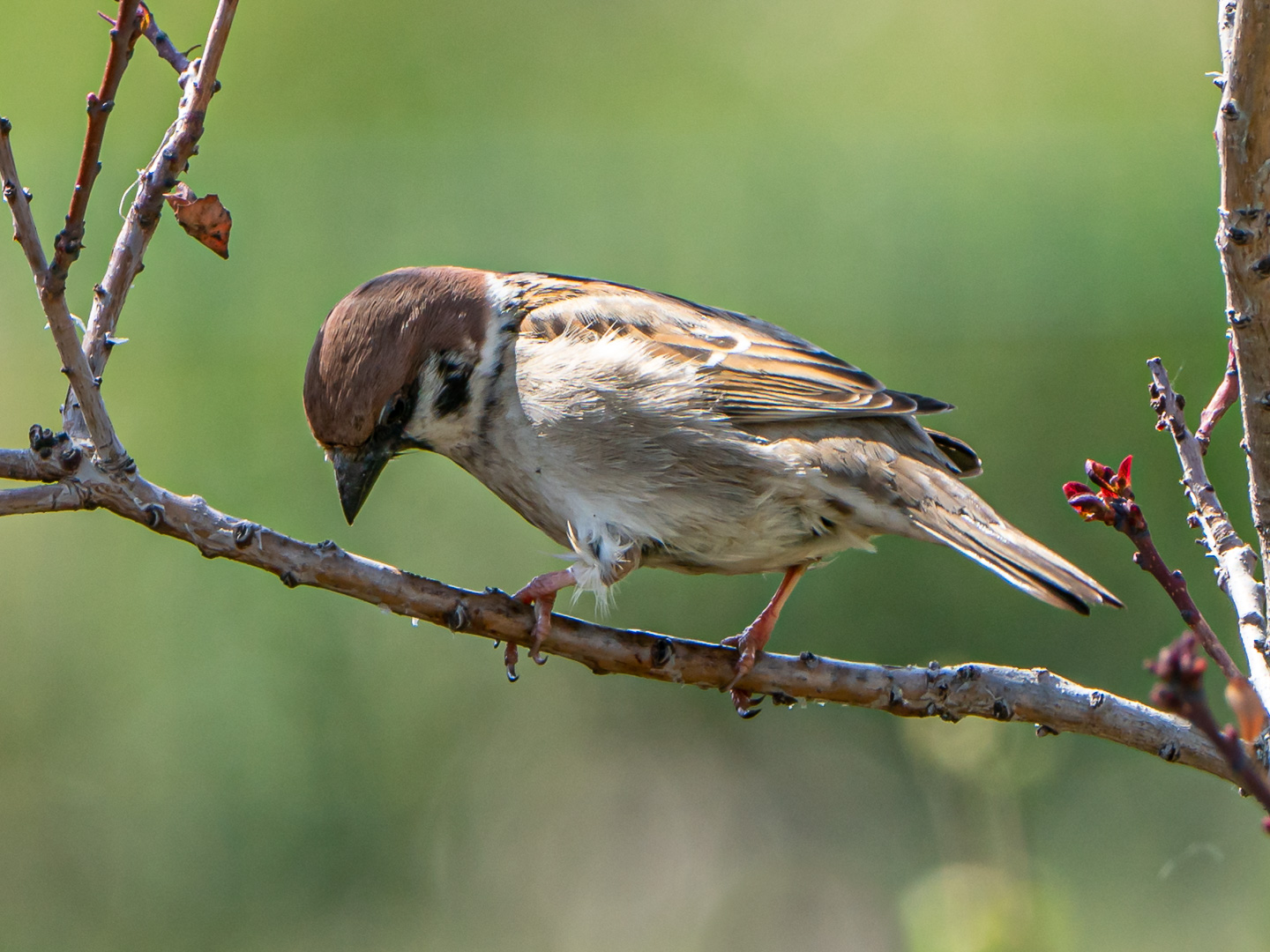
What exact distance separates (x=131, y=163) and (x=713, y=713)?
10.4 feet

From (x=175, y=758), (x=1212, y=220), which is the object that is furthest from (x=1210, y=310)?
(x=175, y=758)

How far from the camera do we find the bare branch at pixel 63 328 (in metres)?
1.59

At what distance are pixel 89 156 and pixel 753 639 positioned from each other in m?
1.38

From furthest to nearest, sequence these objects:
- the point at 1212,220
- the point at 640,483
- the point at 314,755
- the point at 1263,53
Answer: the point at 1212,220 < the point at 314,755 < the point at 640,483 < the point at 1263,53

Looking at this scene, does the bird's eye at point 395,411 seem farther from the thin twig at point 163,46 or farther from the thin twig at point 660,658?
the thin twig at point 163,46

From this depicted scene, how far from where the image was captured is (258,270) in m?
4.86

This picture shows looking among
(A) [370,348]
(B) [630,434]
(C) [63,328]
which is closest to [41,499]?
(C) [63,328]

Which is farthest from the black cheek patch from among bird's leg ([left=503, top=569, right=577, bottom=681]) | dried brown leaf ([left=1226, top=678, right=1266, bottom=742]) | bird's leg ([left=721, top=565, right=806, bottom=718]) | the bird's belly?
dried brown leaf ([left=1226, top=678, right=1266, bottom=742])

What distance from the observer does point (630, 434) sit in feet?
8.45

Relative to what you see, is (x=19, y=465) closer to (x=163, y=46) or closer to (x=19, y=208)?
(x=19, y=208)

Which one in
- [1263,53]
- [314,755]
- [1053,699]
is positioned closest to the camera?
[1263,53]

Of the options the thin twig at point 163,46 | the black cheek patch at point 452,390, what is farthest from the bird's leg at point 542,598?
the thin twig at point 163,46

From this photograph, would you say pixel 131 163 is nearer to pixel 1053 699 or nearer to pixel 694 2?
pixel 694 2

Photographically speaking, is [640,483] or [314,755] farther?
[314,755]
